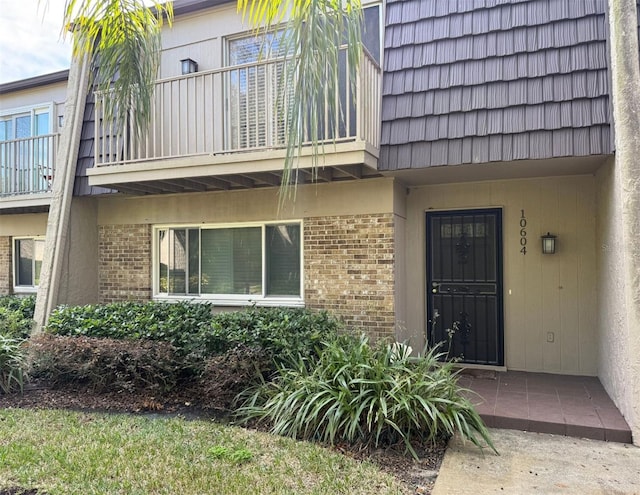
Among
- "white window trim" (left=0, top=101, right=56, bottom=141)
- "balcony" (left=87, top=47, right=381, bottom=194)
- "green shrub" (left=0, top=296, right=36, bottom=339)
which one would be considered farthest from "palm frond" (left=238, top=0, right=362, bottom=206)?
"white window trim" (left=0, top=101, right=56, bottom=141)

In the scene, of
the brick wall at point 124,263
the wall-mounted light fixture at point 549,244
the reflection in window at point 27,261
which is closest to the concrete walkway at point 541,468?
the wall-mounted light fixture at point 549,244

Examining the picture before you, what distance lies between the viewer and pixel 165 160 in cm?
582

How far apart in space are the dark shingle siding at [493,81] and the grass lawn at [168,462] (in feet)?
10.8

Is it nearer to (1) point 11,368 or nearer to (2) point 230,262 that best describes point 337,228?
(2) point 230,262

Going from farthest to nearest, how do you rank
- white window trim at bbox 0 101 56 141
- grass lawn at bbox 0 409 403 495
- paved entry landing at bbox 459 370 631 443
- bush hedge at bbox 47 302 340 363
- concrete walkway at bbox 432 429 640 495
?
1. white window trim at bbox 0 101 56 141
2. bush hedge at bbox 47 302 340 363
3. paved entry landing at bbox 459 370 631 443
4. concrete walkway at bbox 432 429 640 495
5. grass lawn at bbox 0 409 403 495

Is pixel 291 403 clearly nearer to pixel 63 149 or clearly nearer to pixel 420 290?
pixel 420 290

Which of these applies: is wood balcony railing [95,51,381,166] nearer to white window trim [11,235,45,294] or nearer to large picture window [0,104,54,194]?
large picture window [0,104,54,194]

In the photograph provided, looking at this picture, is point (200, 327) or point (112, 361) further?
point (200, 327)

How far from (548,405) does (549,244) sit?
2.03 m

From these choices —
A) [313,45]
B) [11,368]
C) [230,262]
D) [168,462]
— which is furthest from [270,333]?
[11,368]

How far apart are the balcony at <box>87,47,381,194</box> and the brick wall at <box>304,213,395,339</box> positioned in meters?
0.68

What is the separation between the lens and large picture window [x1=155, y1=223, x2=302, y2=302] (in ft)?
21.1

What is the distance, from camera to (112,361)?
4.91 m

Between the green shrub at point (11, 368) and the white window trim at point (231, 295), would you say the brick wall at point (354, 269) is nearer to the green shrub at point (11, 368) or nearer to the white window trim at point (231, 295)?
the white window trim at point (231, 295)
